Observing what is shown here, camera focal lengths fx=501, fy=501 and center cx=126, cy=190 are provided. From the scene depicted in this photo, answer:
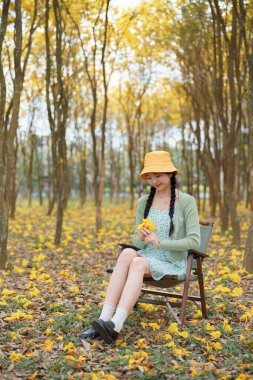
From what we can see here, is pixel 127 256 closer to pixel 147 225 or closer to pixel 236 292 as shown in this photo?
pixel 147 225

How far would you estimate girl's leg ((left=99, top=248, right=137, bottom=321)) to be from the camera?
4277mm

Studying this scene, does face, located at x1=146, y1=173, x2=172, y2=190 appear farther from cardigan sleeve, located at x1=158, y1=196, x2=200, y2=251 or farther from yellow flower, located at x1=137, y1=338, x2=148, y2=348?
yellow flower, located at x1=137, y1=338, x2=148, y2=348

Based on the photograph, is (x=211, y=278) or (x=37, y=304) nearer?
(x=37, y=304)

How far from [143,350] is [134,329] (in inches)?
21.9

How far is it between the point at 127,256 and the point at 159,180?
815 millimetres

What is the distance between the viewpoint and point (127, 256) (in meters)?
4.48

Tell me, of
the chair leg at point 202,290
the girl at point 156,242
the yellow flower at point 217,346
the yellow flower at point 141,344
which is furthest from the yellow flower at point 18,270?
the yellow flower at point 217,346

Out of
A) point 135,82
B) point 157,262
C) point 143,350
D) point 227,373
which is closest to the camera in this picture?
point 227,373

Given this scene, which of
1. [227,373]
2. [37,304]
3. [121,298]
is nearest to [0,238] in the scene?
[37,304]

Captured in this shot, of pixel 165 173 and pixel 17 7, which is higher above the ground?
pixel 17 7

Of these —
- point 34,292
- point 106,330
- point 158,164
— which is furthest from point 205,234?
point 34,292

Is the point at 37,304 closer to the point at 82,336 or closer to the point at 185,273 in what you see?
the point at 82,336

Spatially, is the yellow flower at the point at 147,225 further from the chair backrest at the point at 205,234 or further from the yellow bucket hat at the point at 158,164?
the chair backrest at the point at 205,234

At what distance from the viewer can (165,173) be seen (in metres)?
4.80
